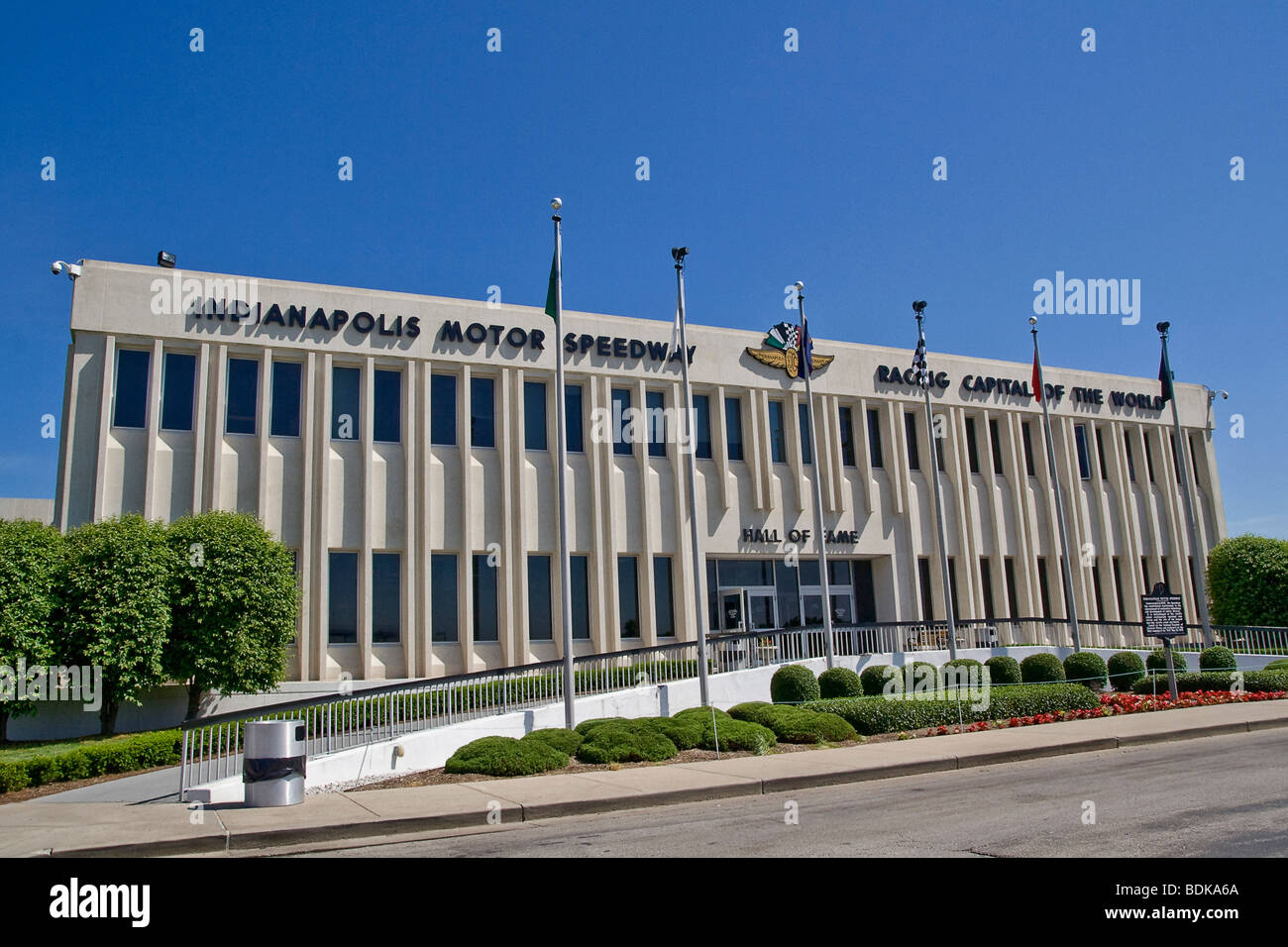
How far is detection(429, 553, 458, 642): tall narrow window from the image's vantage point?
2750 centimetres

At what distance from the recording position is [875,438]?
35969mm

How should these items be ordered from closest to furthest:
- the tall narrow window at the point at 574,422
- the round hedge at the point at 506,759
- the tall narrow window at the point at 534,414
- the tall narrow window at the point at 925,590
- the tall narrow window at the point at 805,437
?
the round hedge at the point at 506,759 < the tall narrow window at the point at 534,414 < the tall narrow window at the point at 574,422 < the tall narrow window at the point at 805,437 < the tall narrow window at the point at 925,590

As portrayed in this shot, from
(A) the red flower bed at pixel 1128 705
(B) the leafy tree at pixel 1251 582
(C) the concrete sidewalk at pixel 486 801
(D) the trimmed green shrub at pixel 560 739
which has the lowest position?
(A) the red flower bed at pixel 1128 705

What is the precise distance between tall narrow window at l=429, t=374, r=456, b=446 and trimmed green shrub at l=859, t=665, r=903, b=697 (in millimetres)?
13670

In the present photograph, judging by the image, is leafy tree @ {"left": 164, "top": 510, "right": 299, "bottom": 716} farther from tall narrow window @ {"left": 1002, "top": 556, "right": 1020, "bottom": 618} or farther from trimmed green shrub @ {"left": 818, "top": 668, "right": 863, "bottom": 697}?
tall narrow window @ {"left": 1002, "top": 556, "right": 1020, "bottom": 618}

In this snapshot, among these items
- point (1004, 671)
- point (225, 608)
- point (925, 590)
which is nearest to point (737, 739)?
point (1004, 671)

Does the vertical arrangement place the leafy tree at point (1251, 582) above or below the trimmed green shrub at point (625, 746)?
above

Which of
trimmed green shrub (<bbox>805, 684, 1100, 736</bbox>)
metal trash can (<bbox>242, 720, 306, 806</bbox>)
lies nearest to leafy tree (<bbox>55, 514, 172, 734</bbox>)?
metal trash can (<bbox>242, 720, 306, 806</bbox>)

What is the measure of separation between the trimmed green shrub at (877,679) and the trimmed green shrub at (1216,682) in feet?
20.7

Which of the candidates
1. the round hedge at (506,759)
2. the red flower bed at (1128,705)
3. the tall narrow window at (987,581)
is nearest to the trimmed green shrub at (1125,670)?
the red flower bed at (1128,705)

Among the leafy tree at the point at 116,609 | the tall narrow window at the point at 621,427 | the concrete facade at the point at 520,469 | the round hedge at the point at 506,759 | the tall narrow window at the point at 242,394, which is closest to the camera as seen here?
the round hedge at the point at 506,759

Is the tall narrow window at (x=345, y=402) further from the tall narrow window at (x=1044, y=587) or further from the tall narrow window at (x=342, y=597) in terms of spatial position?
the tall narrow window at (x=1044, y=587)

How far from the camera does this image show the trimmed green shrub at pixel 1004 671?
82.9 feet

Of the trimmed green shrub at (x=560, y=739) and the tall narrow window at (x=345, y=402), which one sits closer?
the trimmed green shrub at (x=560, y=739)
